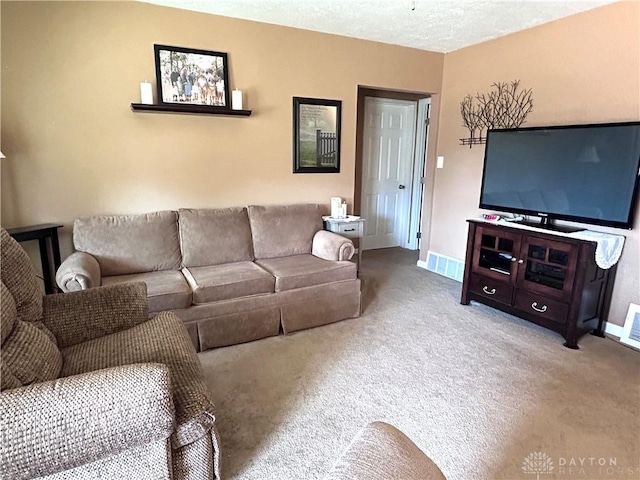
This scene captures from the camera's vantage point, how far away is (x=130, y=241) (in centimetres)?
278

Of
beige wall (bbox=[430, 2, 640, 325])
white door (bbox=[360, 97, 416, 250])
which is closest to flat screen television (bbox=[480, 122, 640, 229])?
beige wall (bbox=[430, 2, 640, 325])

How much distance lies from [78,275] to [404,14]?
3029 mm

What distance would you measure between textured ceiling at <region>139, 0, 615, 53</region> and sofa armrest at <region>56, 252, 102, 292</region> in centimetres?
201

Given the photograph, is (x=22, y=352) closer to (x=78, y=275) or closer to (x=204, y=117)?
(x=78, y=275)

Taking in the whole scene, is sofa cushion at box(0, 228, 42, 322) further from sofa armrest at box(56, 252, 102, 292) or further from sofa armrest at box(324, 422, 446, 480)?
sofa armrest at box(324, 422, 446, 480)

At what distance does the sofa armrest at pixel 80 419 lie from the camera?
1.01 metres

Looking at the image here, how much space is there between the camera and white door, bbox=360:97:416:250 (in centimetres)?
498

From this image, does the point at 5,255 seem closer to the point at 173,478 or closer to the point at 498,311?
the point at 173,478

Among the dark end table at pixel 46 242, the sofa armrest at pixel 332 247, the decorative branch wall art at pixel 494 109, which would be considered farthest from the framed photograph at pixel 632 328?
the dark end table at pixel 46 242

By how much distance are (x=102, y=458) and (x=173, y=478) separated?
283mm

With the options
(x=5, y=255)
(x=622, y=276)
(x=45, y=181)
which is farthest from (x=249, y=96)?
(x=622, y=276)

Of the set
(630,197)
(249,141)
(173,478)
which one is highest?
(249,141)

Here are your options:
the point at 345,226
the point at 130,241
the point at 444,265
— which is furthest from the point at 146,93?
the point at 444,265

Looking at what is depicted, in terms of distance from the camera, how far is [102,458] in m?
1.16
